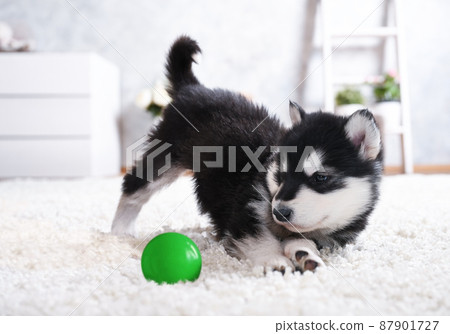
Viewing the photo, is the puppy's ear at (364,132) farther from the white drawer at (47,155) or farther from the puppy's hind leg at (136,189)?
the white drawer at (47,155)

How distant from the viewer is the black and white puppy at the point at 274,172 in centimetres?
100

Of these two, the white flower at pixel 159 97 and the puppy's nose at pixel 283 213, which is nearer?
the puppy's nose at pixel 283 213

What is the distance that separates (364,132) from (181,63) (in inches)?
29.5

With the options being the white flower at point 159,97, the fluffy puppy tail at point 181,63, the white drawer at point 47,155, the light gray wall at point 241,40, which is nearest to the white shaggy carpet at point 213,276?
the fluffy puppy tail at point 181,63

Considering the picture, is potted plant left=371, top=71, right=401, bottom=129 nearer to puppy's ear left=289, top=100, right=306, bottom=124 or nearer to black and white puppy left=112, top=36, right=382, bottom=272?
black and white puppy left=112, top=36, right=382, bottom=272

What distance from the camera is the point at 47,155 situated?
3.49 metres

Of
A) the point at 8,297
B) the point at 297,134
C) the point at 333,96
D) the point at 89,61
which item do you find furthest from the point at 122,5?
the point at 8,297

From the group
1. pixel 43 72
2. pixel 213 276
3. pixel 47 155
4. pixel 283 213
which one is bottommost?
pixel 213 276

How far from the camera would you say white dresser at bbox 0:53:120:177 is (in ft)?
11.3

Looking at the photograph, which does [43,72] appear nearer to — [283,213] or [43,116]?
[43,116]

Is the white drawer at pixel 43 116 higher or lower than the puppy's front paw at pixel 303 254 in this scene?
higher

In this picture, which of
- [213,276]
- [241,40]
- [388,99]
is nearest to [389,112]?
[388,99]

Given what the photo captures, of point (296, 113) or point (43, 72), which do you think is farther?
point (43, 72)

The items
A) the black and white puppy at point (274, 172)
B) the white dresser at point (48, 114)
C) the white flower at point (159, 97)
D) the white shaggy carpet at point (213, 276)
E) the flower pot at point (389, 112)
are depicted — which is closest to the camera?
the white shaggy carpet at point (213, 276)
